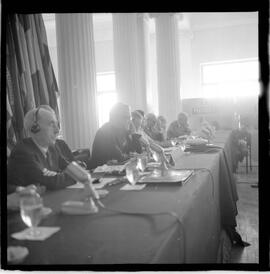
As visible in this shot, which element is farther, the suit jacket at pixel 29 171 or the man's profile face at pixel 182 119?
the man's profile face at pixel 182 119

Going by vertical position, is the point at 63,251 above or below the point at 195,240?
above

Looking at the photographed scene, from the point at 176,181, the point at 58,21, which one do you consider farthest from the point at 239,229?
the point at 58,21

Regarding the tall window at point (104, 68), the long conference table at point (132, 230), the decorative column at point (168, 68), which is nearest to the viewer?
the long conference table at point (132, 230)

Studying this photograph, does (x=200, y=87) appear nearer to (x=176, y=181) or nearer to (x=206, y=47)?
(x=206, y=47)

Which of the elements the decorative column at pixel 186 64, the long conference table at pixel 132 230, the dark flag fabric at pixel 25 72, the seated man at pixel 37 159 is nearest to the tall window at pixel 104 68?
the dark flag fabric at pixel 25 72

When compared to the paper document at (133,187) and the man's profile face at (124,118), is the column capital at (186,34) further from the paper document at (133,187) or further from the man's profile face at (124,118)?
the paper document at (133,187)

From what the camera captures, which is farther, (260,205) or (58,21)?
(58,21)

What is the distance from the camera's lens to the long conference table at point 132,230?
3.31 feet

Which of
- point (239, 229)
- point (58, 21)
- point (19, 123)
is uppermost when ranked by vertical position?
point (58, 21)

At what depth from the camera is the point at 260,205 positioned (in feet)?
6.23

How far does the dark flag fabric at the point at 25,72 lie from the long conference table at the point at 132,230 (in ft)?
3.01

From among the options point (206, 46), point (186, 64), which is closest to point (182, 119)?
point (206, 46)

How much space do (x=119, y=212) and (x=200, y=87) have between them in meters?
8.48

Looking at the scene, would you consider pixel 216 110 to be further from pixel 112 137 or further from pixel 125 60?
pixel 112 137
